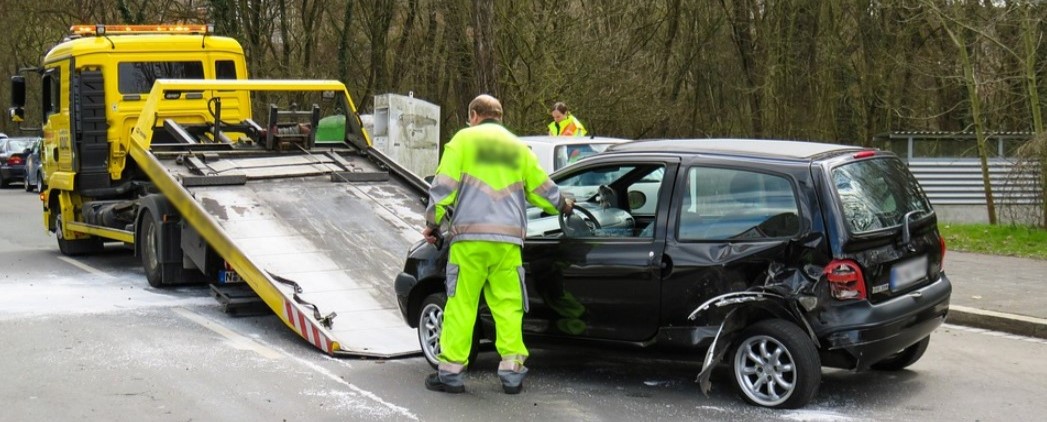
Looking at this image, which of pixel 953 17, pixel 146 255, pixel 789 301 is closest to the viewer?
pixel 789 301

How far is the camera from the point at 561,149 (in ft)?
43.8

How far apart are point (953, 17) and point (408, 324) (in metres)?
12.3

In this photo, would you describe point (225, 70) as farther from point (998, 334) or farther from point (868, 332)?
point (868, 332)

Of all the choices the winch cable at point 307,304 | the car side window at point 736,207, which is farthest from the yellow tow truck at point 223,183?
the car side window at point 736,207

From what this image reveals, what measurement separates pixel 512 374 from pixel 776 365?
1512mm

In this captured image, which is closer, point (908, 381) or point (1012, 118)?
point (908, 381)

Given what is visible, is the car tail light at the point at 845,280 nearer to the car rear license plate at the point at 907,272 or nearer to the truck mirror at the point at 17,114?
the car rear license plate at the point at 907,272

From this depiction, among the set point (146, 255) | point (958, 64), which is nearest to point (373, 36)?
point (958, 64)

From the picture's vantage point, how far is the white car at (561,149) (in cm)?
1326

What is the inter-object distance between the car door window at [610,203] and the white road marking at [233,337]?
2185 millimetres

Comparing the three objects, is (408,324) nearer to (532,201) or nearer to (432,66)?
(532,201)

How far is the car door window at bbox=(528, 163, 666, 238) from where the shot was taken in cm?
721

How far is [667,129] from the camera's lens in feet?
97.8

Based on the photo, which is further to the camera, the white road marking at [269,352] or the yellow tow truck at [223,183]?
the yellow tow truck at [223,183]
